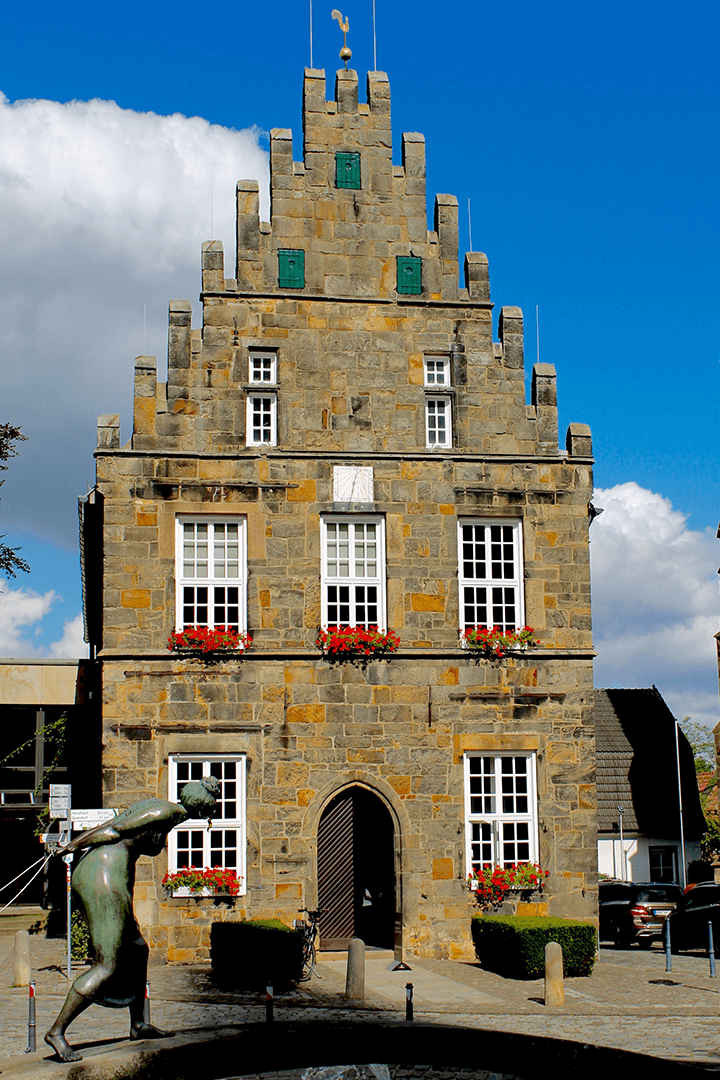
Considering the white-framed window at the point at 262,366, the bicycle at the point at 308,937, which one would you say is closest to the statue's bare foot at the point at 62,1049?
the bicycle at the point at 308,937

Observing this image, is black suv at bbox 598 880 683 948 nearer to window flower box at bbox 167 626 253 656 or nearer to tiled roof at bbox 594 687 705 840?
tiled roof at bbox 594 687 705 840

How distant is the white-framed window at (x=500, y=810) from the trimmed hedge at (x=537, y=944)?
6.14 feet

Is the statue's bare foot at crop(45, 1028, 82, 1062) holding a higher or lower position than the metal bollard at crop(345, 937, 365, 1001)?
higher

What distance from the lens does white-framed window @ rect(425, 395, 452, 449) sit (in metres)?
24.0

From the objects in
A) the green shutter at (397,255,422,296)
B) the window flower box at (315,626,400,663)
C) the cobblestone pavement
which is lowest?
the cobblestone pavement

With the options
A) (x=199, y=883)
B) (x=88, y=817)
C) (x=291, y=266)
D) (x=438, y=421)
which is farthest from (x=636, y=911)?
(x=291, y=266)

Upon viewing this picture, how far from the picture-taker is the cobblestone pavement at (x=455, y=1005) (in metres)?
14.6

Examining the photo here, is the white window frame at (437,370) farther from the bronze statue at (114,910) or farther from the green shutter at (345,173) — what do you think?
the bronze statue at (114,910)

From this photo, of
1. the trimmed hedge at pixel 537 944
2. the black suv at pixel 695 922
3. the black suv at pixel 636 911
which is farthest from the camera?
the black suv at pixel 636 911

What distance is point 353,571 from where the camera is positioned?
76.1 ft

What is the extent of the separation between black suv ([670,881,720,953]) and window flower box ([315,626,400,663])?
8.81 metres

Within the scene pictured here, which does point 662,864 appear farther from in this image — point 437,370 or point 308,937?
point 308,937

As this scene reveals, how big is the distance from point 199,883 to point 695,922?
10.5m

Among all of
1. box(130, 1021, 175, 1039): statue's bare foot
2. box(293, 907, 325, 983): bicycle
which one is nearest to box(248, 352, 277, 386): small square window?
box(293, 907, 325, 983): bicycle
